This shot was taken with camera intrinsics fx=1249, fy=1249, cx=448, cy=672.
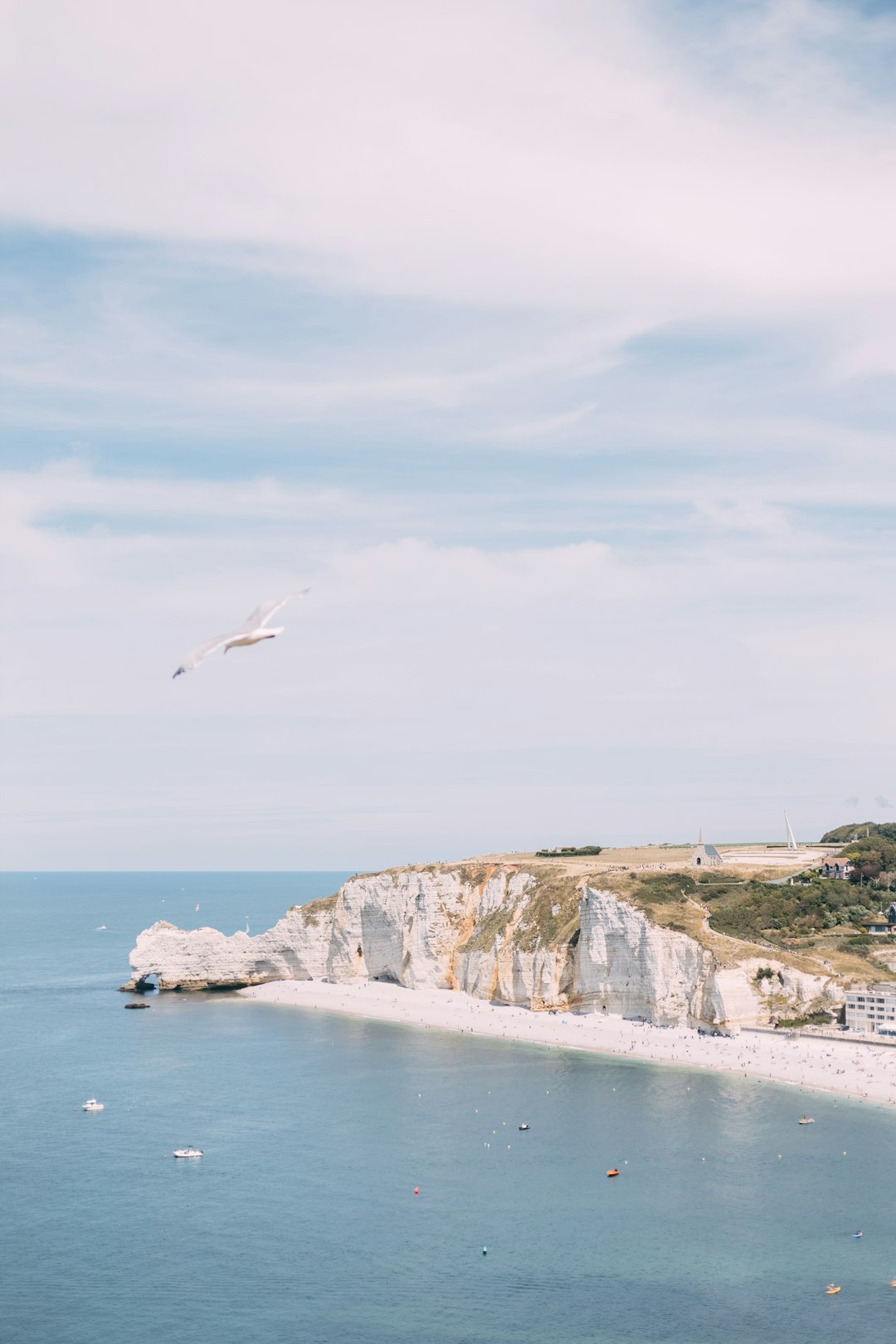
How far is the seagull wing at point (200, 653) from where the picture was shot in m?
26.4

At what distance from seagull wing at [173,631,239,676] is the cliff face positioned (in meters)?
90.2

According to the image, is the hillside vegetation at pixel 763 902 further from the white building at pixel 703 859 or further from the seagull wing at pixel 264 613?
the seagull wing at pixel 264 613

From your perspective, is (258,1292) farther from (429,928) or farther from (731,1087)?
(429,928)

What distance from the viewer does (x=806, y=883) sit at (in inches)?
5290

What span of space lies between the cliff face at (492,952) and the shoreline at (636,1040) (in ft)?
7.56

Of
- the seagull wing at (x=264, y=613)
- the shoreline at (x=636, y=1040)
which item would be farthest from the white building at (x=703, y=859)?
the seagull wing at (x=264, y=613)

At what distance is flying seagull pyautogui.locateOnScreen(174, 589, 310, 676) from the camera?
26916 millimetres

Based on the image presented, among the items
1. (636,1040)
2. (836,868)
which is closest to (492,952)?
(636,1040)

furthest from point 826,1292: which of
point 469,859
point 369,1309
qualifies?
point 469,859

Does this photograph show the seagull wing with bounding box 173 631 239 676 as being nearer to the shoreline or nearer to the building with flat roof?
the shoreline

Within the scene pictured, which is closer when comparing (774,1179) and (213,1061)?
(774,1179)

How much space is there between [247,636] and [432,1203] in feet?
174

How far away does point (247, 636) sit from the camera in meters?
28.3

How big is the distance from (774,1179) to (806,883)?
64.3 m
